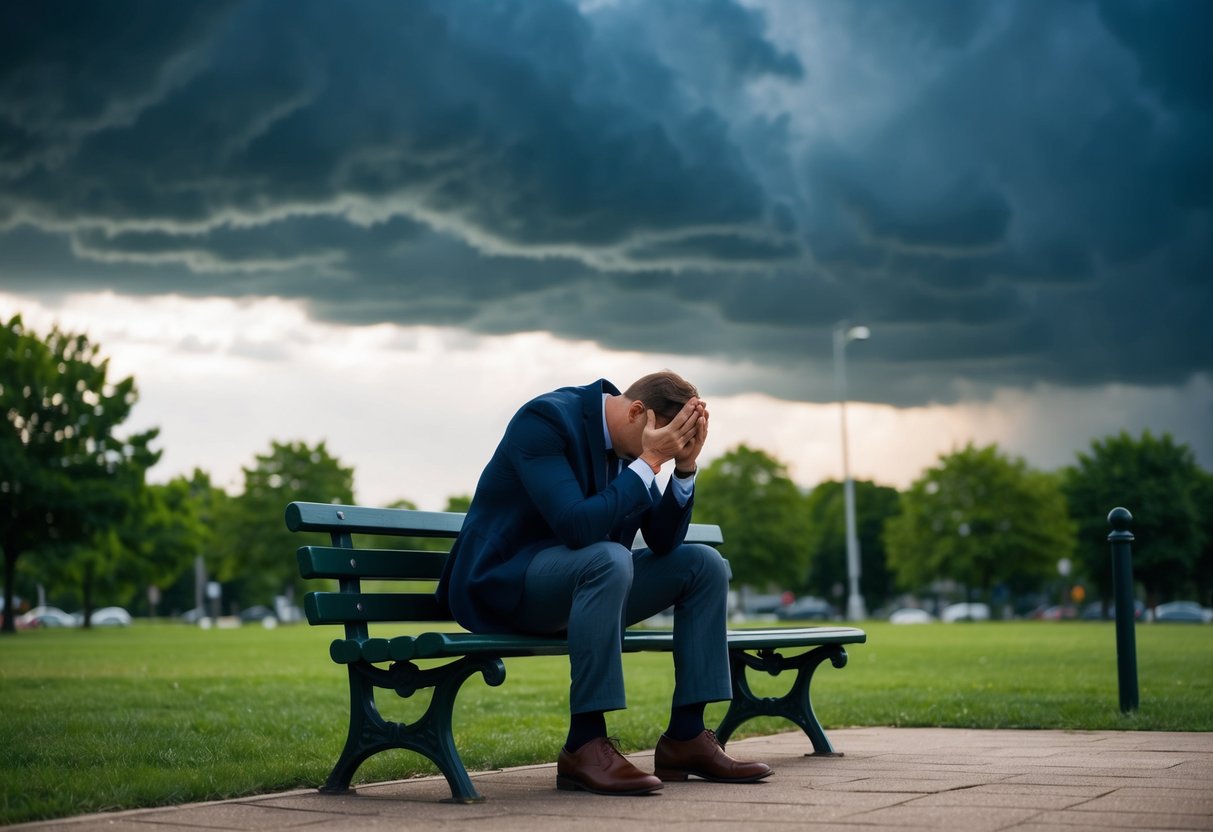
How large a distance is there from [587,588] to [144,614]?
126 metres

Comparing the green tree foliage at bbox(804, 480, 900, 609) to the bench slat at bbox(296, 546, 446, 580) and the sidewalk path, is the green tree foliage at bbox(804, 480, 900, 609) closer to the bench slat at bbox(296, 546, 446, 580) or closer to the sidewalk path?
the sidewalk path

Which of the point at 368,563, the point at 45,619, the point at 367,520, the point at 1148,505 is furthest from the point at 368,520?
the point at 45,619

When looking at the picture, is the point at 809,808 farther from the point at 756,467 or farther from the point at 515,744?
the point at 756,467

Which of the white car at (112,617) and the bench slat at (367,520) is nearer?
the bench slat at (367,520)

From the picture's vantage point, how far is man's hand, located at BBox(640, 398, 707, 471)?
4965 millimetres

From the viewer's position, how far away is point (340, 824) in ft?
13.8

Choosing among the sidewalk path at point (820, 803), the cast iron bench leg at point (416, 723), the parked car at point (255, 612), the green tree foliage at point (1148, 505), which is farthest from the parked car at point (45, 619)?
the sidewalk path at point (820, 803)

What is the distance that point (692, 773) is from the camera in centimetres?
524

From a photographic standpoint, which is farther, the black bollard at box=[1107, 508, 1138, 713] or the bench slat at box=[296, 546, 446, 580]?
the black bollard at box=[1107, 508, 1138, 713]

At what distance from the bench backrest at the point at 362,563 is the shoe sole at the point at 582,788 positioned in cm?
77

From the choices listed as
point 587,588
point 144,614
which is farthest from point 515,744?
point 144,614

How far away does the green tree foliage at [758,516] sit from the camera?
2857 inches

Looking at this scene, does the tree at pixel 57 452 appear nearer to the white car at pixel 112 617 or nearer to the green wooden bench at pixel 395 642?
the green wooden bench at pixel 395 642

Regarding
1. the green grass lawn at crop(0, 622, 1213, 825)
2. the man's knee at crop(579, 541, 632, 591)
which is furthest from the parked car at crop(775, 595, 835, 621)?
the man's knee at crop(579, 541, 632, 591)
